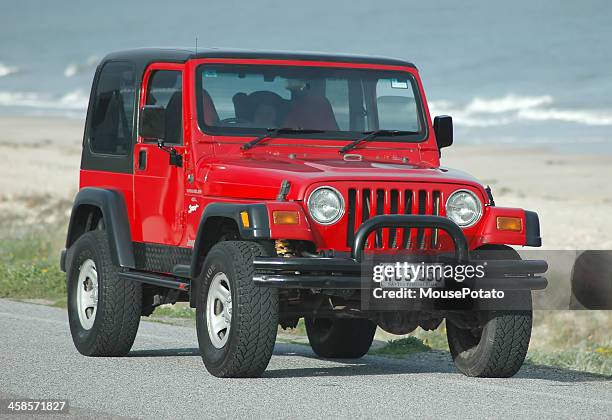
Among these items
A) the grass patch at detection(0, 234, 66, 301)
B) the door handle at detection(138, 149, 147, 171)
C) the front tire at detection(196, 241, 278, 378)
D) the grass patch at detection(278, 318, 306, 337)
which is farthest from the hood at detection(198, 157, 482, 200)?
the grass patch at detection(0, 234, 66, 301)

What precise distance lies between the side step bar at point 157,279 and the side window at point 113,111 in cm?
101

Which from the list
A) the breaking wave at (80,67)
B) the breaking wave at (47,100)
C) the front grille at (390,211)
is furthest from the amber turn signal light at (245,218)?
the breaking wave at (80,67)

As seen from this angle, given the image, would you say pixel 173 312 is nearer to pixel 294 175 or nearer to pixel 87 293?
pixel 87 293

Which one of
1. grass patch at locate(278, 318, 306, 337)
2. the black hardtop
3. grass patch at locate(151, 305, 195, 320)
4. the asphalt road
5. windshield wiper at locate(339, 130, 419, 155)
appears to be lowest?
grass patch at locate(278, 318, 306, 337)

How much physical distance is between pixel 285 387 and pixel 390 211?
4.30ft

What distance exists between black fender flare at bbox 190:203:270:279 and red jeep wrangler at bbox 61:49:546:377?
0.04 feet

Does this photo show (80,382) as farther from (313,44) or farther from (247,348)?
(313,44)

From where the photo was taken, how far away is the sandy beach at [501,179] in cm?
2552

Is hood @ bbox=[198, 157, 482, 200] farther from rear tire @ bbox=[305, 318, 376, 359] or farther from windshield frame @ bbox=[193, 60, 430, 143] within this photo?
rear tire @ bbox=[305, 318, 376, 359]

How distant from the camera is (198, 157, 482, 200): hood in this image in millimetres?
9438

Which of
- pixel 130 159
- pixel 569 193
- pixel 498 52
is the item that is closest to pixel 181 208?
pixel 130 159

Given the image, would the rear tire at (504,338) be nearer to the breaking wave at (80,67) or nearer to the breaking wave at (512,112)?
the breaking wave at (512,112)

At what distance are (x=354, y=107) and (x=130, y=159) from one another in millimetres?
1735

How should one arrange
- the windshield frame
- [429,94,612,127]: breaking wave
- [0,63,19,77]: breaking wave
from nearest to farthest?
the windshield frame → [429,94,612,127]: breaking wave → [0,63,19,77]: breaking wave
